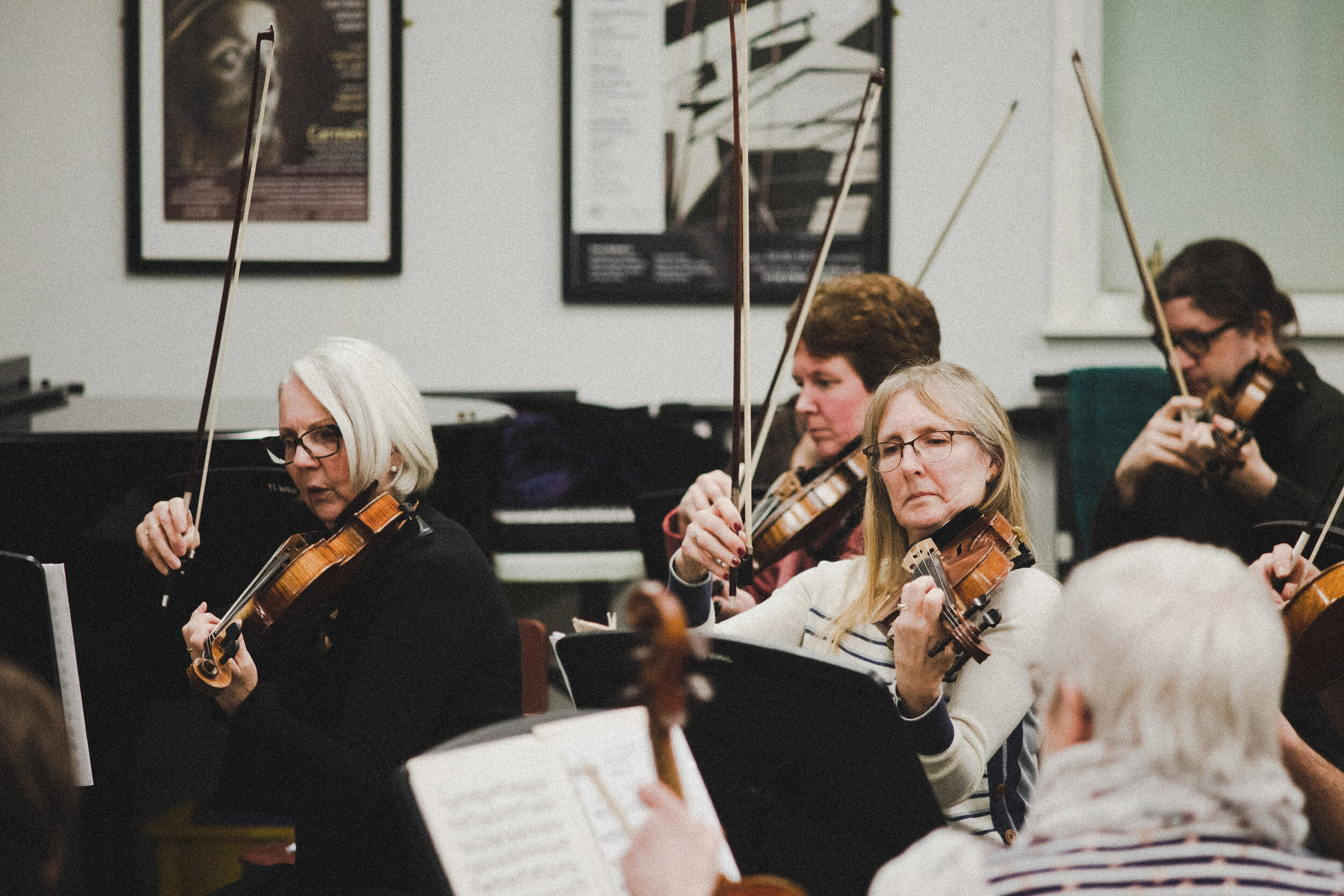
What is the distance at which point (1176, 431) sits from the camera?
8.25ft

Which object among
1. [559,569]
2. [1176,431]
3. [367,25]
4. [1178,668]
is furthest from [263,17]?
[1178,668]

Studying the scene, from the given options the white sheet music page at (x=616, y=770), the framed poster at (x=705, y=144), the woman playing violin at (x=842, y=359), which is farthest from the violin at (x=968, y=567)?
the framed poster at (x=705, y=144)

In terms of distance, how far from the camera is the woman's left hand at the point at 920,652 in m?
1.38

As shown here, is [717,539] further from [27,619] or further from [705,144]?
[705,144]

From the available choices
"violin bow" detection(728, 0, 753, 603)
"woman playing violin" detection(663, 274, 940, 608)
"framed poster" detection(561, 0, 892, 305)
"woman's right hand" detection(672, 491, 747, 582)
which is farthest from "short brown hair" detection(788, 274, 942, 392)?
"framed poster" detection(561, 0, 892, 305)

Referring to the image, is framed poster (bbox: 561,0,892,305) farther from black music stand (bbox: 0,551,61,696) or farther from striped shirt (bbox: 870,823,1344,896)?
striped shirt (bbox: 870,823,1344,896)

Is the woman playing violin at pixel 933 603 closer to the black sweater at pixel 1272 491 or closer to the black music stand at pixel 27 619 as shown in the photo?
the black music stand at pixel 27 619

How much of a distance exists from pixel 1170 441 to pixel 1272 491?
202 millimetres

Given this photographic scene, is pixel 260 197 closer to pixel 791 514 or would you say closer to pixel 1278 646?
pixel 791 514

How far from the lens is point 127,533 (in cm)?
263

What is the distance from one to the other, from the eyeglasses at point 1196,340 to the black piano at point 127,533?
4.68 feet

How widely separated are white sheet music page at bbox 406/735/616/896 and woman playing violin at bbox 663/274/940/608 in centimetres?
109

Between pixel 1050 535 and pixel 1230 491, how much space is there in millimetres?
1254

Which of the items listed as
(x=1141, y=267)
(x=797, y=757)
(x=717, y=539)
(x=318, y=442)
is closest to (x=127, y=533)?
(x=318, y=442)
